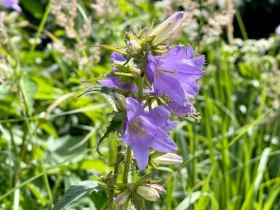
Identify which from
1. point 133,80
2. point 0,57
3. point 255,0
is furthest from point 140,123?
point 255,0

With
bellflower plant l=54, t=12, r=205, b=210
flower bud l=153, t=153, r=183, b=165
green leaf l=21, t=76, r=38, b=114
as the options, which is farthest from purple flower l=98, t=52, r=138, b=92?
green leaf l=21, t=76, r=38, b=114

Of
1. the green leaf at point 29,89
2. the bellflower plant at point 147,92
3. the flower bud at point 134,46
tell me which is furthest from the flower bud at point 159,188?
the green leaf at point 29,89

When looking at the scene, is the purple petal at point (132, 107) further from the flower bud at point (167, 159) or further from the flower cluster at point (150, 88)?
the flower bud at point (167, 159)

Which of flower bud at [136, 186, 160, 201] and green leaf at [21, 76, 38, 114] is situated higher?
flower bud at [136, 186, 160, 201]

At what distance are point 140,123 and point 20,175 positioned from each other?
804mm

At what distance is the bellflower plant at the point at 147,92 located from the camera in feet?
3.18

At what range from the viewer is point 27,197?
1.65 metres

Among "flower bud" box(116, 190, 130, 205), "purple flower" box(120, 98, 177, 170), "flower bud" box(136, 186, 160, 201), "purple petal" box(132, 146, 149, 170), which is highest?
"purple flower" box(120, 98, 177, 170)

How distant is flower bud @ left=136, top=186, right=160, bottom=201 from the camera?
39.2 inches

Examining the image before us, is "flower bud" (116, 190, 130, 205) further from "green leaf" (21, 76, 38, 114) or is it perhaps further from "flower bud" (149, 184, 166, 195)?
"green leaf" (21, 76, 38, 114)

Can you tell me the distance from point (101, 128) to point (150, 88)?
34.1 inches

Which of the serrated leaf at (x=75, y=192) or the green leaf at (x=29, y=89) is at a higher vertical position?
the serrated leaf at (x=75, y=192)

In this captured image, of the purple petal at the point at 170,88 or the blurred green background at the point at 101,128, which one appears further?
the blurred green background at the point at 101,128

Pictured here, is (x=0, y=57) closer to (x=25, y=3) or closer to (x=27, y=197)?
(x=27, y=197)
